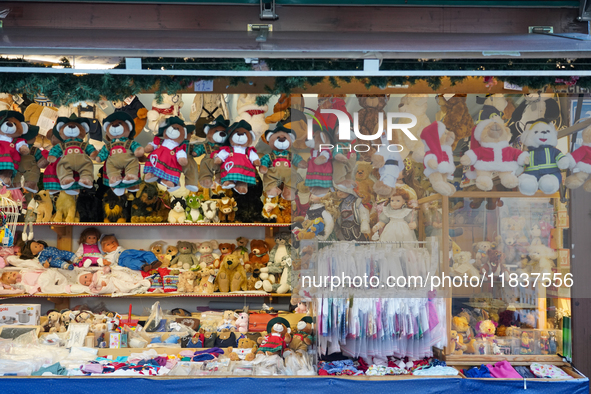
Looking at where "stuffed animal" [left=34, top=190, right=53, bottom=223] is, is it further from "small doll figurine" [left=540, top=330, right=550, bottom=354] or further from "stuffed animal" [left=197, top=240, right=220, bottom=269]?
"small doll figurine" [left=540, top=330, right=550, bottom=354]

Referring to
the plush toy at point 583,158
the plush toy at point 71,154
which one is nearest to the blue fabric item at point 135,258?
the plush toy at point 71,154

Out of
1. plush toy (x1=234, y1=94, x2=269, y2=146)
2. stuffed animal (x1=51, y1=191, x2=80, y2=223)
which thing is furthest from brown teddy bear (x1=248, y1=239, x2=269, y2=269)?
plush toy (x1=234, y1=94, x2=269, y2=146)

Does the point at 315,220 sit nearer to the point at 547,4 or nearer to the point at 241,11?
the point at 241,11

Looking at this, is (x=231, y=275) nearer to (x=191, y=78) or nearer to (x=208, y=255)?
(x=208, y=255)

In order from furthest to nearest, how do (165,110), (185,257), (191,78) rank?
1. (185,257)
2. (165,110)
3. (191,78)

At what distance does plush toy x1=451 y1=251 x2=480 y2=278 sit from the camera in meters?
3.20

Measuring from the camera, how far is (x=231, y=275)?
485 centimetres

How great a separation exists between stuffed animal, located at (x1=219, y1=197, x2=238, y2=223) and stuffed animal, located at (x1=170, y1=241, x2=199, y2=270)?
0.47 meters

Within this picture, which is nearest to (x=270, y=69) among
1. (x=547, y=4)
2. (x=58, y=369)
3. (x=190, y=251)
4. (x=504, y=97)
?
(x=547, y=4)

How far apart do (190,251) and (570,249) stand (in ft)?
11.3

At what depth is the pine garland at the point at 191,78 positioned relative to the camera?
99.6 inches

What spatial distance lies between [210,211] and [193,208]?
0.60ft

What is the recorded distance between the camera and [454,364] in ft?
10.4

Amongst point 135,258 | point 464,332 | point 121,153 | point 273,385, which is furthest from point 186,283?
point 464,332
